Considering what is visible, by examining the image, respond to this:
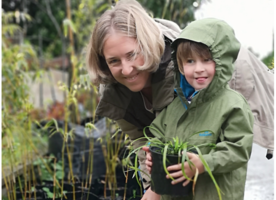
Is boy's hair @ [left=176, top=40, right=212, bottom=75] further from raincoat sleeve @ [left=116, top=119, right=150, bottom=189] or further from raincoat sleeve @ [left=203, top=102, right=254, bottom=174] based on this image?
raincoat sleeve @ [left=116, top=119, right=150, bottom=189]

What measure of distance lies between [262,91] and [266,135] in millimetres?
187

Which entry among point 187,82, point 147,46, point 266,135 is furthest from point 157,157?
point 266,135

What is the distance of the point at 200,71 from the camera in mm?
1162

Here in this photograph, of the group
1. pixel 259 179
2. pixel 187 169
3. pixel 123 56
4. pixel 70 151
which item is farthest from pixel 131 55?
pixel 259 179

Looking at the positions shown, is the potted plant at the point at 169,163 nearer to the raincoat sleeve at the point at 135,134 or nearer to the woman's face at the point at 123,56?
the woman's face at the point at 123,56

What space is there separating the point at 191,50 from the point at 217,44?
0.28 feet

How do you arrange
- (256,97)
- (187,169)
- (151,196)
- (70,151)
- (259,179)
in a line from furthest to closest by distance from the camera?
(70,151)
(259,179)
(256,97)
(151,196)
(187,169)

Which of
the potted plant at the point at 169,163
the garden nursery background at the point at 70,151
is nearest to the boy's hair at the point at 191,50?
the potted plant at the point at 169,163

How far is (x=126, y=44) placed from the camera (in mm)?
1359

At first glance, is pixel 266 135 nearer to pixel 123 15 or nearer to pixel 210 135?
pixel 210 135

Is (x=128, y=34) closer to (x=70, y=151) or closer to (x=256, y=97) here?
(x=256, y=97)

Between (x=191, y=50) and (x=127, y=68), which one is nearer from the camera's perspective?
(x=191, y=50)

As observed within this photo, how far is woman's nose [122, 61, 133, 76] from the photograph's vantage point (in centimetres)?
135

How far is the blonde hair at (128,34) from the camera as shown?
138 centimetres
